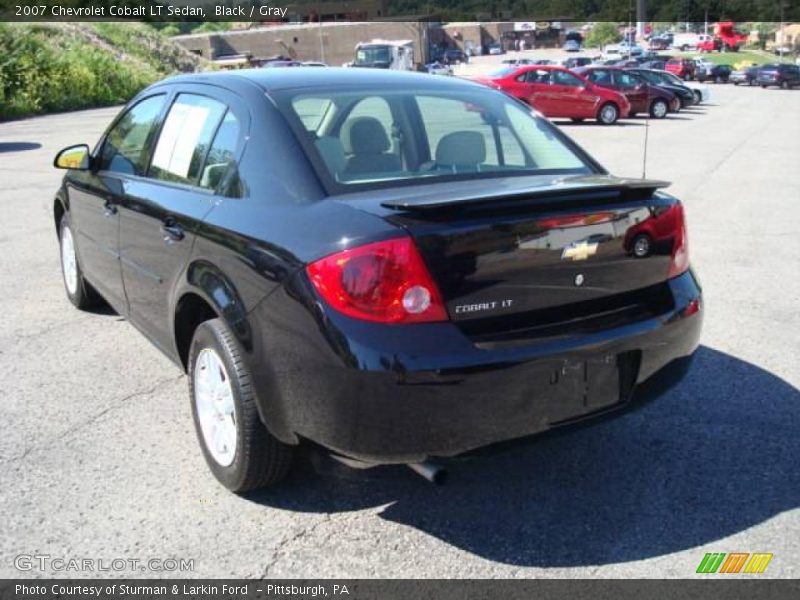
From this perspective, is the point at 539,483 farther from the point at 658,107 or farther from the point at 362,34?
the point at 362,34

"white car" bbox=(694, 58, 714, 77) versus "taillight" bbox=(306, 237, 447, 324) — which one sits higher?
"taillight" bbox=(306, 237, 447, 324)

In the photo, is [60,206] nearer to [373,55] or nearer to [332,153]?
[332,153]

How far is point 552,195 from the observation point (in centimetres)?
298

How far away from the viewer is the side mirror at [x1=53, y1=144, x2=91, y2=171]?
4.87m

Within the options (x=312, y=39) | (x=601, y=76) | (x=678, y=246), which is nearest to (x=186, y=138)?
(x=678, y=246)

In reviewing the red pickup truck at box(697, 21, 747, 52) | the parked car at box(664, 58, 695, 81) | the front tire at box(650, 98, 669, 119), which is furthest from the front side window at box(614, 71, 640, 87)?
the red pickup truck at box(697, 21, 747, 52)

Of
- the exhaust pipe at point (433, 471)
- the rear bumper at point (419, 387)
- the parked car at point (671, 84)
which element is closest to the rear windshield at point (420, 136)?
the rear bumper at point (419, 387)

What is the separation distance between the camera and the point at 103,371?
15.6 feet

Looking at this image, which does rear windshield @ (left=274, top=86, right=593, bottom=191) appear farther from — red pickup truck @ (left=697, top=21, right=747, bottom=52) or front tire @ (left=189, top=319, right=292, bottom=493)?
red pickup truck @ (left=697, top=21, right=747, bottom=52)

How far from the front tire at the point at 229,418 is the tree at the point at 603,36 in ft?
389

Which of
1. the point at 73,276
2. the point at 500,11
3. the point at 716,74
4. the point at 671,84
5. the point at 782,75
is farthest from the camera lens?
the point at 500,11

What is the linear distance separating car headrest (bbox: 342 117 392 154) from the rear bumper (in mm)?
942

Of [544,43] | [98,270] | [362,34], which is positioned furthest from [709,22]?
[98,270]

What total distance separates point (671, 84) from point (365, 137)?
29.1m
